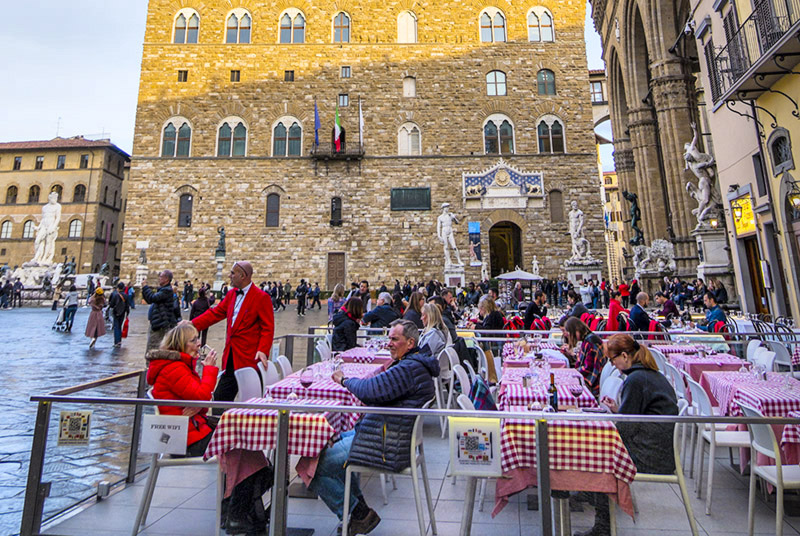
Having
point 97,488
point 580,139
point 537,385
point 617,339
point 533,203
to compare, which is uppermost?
point 580,139

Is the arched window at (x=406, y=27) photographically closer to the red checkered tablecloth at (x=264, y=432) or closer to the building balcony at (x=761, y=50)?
the building balcony at (x=761, y=50)

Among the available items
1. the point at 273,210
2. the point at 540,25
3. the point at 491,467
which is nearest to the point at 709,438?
the point at 491,467

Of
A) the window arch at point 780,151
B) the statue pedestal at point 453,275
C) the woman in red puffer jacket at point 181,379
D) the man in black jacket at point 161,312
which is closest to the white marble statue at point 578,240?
the statue pedestal at point 453,275

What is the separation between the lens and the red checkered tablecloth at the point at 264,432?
262cm

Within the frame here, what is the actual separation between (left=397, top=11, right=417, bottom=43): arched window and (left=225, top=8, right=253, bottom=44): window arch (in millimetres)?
7510

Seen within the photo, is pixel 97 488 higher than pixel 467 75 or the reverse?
the reverse

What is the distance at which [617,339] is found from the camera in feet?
9.96

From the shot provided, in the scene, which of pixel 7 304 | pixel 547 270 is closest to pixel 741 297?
pixel 547 270

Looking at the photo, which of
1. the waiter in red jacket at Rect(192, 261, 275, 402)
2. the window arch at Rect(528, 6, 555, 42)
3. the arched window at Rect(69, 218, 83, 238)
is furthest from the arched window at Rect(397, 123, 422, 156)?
the arched window at Rect(69, 218, 83, 238)

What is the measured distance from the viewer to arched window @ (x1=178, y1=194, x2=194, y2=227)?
826 inches

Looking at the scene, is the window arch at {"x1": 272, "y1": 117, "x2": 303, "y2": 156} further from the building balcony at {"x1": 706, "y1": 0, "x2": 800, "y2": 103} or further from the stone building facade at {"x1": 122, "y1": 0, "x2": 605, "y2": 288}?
the building balcony at {"x1": 706, "y1": 0, "x2": 800, "y2": 103}

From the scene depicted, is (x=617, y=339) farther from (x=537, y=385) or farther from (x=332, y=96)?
(x=332, y=96)

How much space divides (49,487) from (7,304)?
886 inches

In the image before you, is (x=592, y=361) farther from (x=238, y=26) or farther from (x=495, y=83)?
(x=238, y=26)
